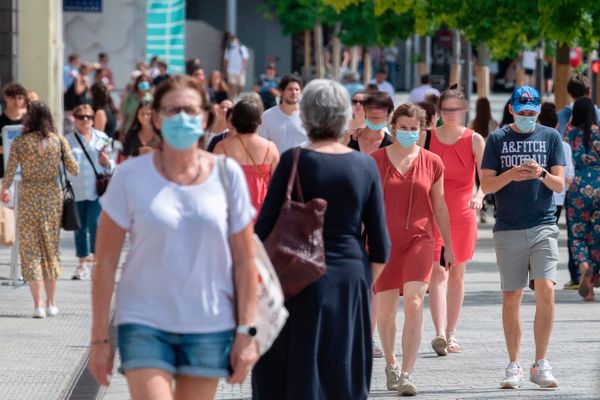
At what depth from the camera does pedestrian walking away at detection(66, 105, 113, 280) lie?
15.9m

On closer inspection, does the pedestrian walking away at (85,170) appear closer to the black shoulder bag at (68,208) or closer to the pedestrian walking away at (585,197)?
the black shoulder bag at (68,208)

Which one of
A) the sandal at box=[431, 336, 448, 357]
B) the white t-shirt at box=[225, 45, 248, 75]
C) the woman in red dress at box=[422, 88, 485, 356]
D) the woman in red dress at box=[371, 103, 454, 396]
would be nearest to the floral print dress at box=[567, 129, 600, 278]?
the woman in red dress at box=[422, 88, 485, 356]

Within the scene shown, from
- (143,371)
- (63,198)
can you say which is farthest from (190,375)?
(63,198)

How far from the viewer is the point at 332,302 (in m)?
6.69

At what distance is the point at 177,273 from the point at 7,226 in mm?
8830

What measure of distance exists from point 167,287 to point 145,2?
38533 mm

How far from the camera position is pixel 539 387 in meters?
9.71

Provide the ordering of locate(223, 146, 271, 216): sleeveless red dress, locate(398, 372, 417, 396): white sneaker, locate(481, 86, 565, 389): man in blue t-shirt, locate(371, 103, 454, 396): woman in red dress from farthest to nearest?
locate(223, 146, 271, 216): sleeveless red dress, locate(481, 86, 565, 389): man in blue t-shirt, locate(371, 103, 454, 396): woman in red dress, locate(398, 372, 417, 396): white sneaker

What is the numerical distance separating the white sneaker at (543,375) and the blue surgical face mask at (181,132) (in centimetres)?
431

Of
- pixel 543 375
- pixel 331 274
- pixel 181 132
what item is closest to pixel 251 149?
pixel 543 375

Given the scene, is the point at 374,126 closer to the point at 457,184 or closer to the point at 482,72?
the point at 457,184

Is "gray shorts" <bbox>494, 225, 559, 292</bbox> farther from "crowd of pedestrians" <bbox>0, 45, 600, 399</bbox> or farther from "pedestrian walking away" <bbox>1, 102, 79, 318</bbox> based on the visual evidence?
"pedestrian walking away" <bbox>1, 102, 79, 318</bbox>

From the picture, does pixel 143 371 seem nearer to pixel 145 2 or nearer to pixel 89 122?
pixel 89 122

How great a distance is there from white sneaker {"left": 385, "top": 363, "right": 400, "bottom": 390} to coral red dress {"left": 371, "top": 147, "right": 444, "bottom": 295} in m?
0.44
